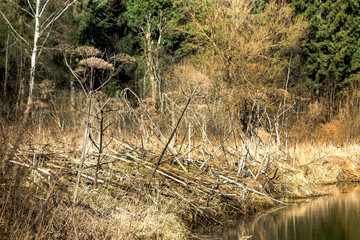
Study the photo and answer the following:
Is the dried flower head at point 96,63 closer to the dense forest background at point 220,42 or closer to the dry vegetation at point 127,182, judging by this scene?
the dry vegetation at point 127,182

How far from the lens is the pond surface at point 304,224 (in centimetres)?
637

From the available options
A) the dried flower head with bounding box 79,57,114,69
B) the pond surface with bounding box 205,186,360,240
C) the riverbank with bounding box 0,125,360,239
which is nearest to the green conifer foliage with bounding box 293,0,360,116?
the riverbank with bounding box 0,125,360,239

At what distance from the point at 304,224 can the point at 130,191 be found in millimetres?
3111

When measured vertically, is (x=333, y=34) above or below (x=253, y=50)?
above

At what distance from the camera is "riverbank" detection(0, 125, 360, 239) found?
386 centimetres

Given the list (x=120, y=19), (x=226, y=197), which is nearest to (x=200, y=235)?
(x=226, y=197)

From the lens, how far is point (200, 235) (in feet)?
19.5

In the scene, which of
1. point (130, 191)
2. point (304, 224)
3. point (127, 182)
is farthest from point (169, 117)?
point (130, 191)

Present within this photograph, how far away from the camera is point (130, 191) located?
20.0ft

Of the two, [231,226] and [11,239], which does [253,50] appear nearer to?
[231,226]

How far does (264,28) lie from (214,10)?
2.34 meters

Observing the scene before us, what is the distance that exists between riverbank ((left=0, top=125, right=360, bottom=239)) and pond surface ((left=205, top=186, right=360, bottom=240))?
0.30 meters

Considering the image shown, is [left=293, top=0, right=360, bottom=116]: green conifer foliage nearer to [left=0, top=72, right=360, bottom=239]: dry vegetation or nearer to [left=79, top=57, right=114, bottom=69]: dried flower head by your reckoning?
[left=0, top=72, right=360, bottom=239]: dry vegetation

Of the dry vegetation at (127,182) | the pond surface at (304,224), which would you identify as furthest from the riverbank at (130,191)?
the pond surface at (304,224)
